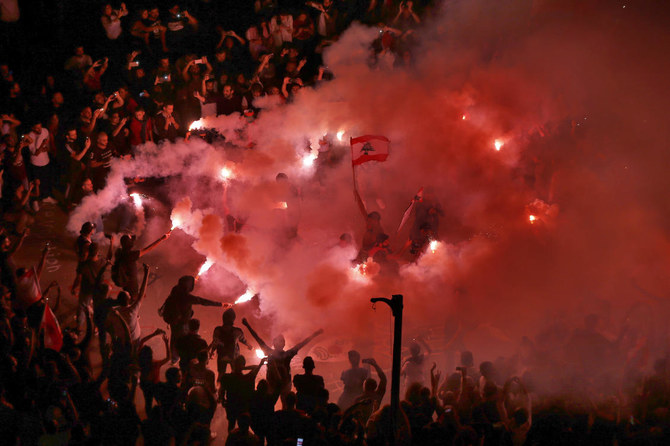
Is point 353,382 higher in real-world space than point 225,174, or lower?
higher

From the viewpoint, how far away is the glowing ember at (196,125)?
10.7 m

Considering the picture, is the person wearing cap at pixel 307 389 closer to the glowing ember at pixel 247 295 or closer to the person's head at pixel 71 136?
the glowing ember at pixel 247 295

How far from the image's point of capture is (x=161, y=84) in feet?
35.0

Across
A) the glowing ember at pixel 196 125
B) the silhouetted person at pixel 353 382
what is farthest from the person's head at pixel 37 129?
the silhouetted person at pixel 353 382

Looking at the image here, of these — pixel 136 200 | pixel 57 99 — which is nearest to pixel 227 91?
pixel 136 200

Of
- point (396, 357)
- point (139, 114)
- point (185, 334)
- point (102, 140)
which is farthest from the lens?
point (139, 114)

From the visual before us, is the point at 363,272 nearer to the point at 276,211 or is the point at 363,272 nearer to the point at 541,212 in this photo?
the point at 276,211

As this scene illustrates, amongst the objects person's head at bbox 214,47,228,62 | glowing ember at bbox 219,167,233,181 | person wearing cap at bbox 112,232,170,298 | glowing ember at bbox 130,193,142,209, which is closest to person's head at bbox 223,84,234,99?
person's head at bbox 214,47,228,62

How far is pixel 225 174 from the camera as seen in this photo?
10.3 meters

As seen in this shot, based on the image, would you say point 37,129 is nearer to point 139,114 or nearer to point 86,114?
point 86,114

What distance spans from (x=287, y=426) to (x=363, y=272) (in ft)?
13.4

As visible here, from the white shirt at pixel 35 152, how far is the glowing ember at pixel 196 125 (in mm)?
2430

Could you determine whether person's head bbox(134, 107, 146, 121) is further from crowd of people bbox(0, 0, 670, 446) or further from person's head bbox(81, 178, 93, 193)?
person's head bbox(81, 178, 93, 193)

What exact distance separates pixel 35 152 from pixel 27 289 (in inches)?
144
